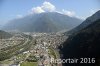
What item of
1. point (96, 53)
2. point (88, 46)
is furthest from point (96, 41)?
point (96, 53)

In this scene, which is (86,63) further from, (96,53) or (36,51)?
(36,51)

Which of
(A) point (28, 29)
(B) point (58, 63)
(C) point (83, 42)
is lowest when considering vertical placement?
(B) point (58, 63)

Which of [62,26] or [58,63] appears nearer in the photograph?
[58,63]

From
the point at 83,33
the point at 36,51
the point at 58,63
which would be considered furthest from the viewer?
the point at 83,33

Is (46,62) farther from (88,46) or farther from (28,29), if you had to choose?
(28,29)

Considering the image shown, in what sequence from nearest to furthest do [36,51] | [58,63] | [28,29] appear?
[58,63] → [36,51] → [28,29]

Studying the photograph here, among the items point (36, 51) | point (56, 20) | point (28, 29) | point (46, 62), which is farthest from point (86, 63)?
point (56, 20)

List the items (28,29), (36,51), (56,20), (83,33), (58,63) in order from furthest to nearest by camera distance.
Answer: (56,20), (28,29), (83,33), (36,51), (58,63)

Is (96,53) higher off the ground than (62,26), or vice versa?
(62,26)

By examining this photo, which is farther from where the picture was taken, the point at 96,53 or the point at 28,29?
the point at 28,29
